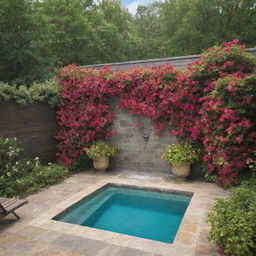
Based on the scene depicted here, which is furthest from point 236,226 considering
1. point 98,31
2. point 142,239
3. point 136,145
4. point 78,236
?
point 98,31

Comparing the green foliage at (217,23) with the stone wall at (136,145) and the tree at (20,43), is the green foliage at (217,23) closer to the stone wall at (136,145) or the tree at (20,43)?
the tree at (20,43)

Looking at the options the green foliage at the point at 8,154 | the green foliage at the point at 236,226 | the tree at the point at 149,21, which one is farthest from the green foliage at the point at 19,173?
the tree at the point at 149,21

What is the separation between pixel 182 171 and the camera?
19.4ft

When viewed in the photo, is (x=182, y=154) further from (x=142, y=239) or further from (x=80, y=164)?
(x=80, y=164)

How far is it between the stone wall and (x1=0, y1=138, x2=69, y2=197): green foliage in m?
1.82

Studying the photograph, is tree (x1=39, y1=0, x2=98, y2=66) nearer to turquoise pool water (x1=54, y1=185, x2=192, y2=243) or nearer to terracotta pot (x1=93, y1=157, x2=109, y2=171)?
terracotta pot (x1=93, y1=157, x2=109, y2=171)

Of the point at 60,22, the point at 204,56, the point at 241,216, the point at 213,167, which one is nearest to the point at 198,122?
the point at 213,167

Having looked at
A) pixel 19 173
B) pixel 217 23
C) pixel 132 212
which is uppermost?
pixel 217 23

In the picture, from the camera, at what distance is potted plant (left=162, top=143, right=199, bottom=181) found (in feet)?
19.0

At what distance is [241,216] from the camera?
2.87 metres

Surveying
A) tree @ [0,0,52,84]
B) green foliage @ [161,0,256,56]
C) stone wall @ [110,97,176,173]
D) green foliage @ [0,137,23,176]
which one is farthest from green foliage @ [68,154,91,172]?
green foliage @ [161,0,256,56]

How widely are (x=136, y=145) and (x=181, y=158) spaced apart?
160 cm

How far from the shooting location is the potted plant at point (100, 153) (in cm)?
666

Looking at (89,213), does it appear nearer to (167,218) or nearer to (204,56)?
(167,218)
